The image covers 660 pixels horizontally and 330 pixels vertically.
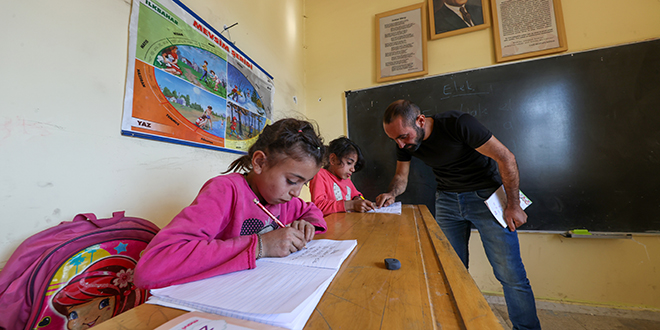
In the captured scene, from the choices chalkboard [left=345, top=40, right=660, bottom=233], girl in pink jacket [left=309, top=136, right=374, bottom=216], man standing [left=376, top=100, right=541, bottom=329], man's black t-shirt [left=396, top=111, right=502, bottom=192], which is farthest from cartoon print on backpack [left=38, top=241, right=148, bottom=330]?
chalkboard [left=345, top=40, right=660, bottom=233]

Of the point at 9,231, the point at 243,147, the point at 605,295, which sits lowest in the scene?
the point at 605,295

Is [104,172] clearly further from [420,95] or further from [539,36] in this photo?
[539,36]

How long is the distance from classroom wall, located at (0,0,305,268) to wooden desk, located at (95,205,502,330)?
24.3 inches

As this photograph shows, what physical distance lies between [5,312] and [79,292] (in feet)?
0.34

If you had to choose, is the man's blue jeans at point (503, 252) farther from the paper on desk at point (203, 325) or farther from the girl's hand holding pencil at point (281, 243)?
the paper on desk at point (203, 325)

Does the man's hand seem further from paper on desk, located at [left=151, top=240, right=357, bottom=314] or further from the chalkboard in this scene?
paper on desk, located at [left=151, top=240, right=357, bottom=314]

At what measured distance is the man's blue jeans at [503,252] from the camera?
1229mm

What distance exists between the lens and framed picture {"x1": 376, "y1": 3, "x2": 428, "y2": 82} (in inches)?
82.0

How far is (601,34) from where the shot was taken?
66.1 inches

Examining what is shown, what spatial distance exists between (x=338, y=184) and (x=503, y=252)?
1.06 metres

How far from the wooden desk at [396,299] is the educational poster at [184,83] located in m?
0.86

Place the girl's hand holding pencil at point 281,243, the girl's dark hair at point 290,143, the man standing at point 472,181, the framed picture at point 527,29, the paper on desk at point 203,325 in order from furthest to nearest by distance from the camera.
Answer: the framed picture at point 527,29 < the man standing at point 472,181 < the girl's dark hair at point 290,143 < the girl's hand holding pencil at point 281,243 < the paper on desk at point 203,325

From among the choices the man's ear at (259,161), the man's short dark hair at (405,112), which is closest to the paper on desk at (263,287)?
the man's ear at (259,161)

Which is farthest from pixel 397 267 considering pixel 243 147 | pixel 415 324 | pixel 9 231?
pixel 243 147
